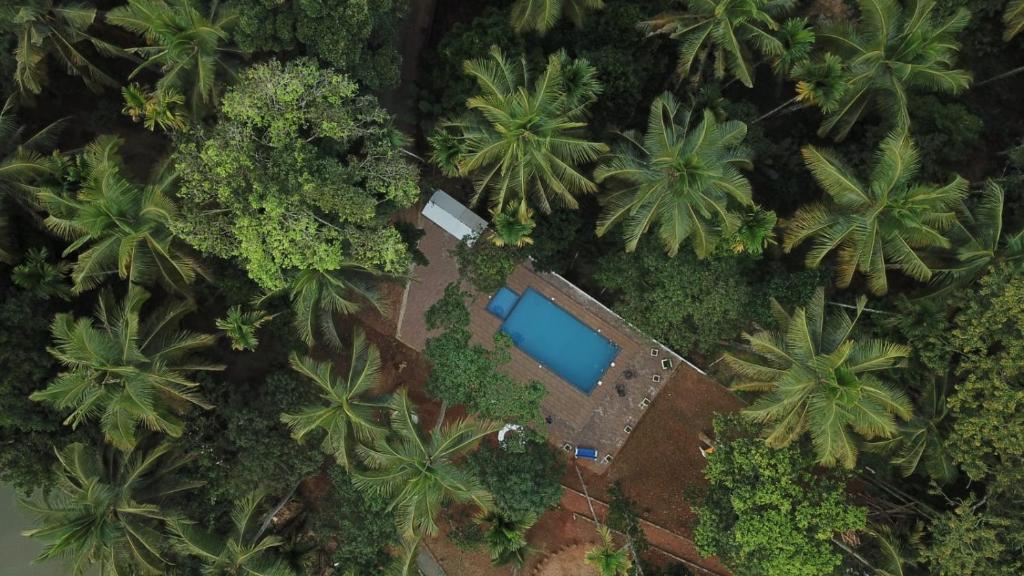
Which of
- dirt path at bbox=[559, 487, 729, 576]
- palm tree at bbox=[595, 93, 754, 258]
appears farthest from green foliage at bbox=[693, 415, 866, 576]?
palm tree at bbox=[595, 93, 754, 258]

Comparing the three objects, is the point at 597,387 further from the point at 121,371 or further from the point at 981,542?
the point at 121,371

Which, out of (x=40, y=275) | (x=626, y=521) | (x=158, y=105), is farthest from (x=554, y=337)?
(x=40, y=275)

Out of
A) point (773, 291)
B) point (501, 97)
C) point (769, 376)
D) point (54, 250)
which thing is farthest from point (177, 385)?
point (773, 291)

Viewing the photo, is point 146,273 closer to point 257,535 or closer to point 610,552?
point 257,535

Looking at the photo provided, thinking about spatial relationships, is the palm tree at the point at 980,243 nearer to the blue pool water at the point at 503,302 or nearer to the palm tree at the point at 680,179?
the palm tree at the point at 680,179

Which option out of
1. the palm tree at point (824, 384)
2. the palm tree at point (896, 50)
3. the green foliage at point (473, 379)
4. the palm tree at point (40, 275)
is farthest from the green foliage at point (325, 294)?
the palm tree at point (896, 50)
